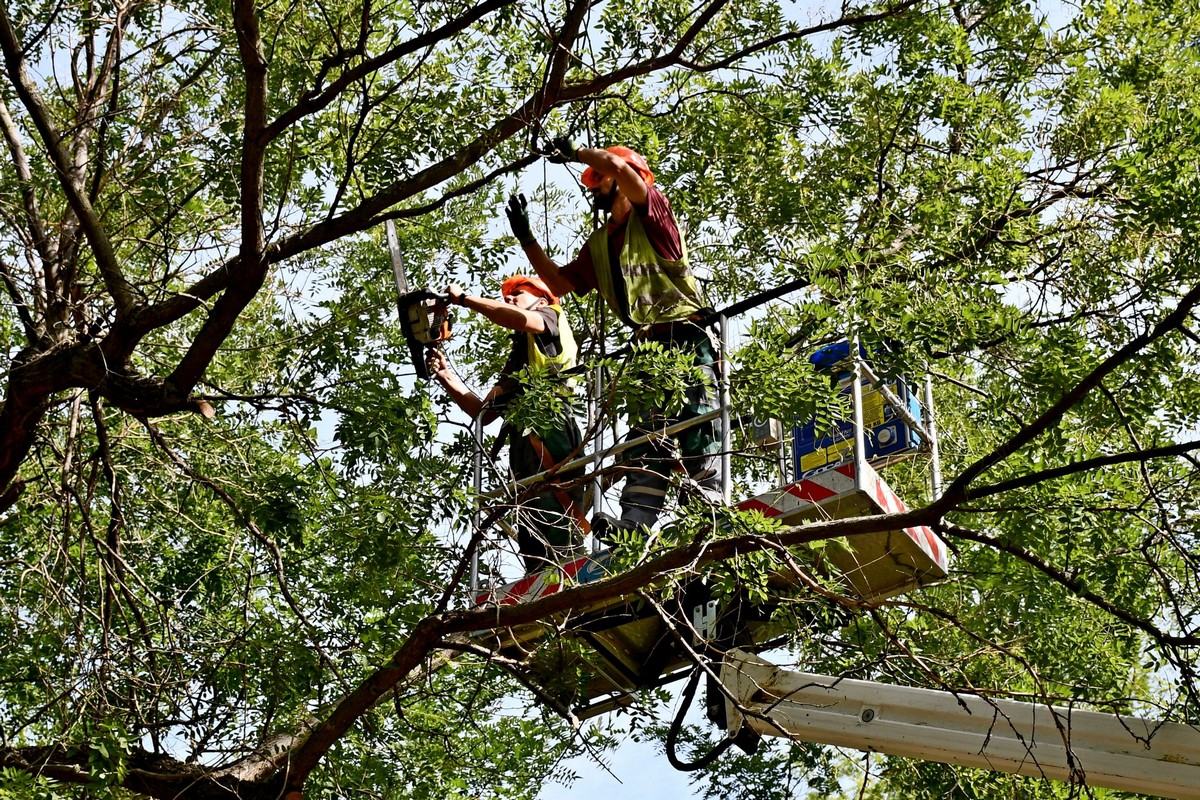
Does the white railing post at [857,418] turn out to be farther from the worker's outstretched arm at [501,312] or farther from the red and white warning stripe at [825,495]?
the worker's outstretched arm at [501,312]

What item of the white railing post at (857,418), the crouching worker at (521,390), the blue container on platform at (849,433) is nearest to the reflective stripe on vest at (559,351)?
the crouching worker at (521,390)

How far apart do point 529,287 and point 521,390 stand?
992 mm

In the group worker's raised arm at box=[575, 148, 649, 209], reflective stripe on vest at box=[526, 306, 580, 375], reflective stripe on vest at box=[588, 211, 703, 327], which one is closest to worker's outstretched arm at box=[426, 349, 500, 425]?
reflective stripe on vest at box=[526, 306, 580, 375]

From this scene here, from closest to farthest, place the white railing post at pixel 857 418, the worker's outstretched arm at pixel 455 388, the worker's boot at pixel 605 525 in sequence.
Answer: the white railing post at pixel 857 418 → the worker's boot at pixel 605 525 → the worker's outstretched arm at pixel 455 388

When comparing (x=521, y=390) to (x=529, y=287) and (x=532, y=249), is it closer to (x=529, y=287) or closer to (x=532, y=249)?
(x=532, y=249)

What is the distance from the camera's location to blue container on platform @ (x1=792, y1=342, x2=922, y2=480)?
21.4ft

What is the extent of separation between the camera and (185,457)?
821 cm

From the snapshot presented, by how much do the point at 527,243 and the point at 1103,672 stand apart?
13.3 ft

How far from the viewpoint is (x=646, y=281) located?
687 cm

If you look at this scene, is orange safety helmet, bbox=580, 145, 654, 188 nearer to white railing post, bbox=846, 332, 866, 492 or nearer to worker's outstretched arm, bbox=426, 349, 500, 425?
worker's outstretched arm, bbox=426, 349, 500, 425

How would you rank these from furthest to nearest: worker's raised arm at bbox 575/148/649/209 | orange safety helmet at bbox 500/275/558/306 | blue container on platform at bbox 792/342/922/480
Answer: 1. orange safety helmet at bbox 500/275/558/306
2. worker's raised arm at bbox 575/148/649/209
3. blue container on platform at bbox 792/342/922/480

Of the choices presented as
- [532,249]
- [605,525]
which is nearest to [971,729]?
[605,525]

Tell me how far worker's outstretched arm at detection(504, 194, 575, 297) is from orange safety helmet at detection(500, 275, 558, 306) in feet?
0.50

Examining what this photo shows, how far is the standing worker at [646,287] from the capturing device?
21.5 feet
